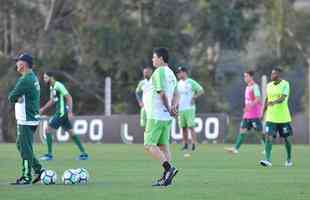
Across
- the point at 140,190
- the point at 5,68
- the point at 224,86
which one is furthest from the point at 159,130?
the point at 224,86

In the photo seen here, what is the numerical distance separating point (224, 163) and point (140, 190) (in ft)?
24.4

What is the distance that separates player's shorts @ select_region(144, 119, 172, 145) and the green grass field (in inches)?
27.3

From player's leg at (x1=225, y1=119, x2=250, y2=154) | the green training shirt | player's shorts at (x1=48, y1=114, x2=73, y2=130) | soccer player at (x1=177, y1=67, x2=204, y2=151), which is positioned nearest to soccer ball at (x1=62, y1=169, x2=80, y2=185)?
the green training shirt

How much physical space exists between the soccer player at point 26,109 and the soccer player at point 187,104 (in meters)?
12.1

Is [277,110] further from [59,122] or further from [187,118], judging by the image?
[187,118]

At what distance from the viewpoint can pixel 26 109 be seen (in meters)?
15.7

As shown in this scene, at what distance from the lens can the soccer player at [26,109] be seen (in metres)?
15.5

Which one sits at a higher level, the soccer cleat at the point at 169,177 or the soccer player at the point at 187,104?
the soccer player at the point at 187,104

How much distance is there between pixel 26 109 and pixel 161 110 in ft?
6.98

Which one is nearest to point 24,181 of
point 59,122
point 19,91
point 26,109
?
point 26,109

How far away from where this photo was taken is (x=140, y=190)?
1435cm

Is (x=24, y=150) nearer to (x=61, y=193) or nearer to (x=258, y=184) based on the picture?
(x=61, y=193)

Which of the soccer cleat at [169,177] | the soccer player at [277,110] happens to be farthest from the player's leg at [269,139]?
the soccer cleat at [169,177]

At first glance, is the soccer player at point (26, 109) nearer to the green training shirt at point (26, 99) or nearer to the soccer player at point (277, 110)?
the green training shirt at point (26, 99)
